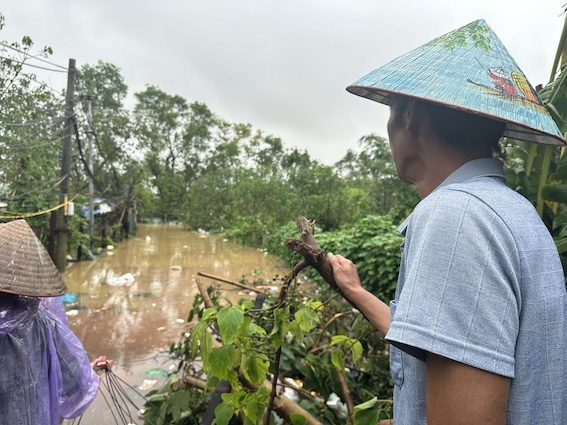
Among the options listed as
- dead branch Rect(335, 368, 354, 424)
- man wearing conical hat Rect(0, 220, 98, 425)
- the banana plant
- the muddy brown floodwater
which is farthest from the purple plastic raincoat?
the banana plant

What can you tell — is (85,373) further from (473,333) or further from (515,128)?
(515,128)

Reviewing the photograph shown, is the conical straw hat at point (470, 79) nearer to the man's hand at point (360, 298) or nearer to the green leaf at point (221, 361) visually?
the man's hand at point (360, 298)

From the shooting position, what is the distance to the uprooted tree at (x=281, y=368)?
1.21 metres

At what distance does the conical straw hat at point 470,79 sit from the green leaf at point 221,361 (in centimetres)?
88

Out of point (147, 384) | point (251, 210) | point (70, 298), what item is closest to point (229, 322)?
point (147, 384)

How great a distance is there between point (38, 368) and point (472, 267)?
73.4 inches

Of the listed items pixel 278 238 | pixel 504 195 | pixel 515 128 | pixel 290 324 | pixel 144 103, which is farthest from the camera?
pixel 144 103

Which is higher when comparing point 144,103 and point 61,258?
point 144,103

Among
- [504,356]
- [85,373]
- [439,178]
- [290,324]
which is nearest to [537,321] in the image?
[504,356]

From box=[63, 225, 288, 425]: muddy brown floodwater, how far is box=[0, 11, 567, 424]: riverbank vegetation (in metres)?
0.58

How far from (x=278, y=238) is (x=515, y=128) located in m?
11.3

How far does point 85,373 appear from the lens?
1972 millimetres

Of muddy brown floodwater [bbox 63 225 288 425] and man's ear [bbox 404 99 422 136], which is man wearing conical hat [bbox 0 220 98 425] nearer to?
muddy brown floodwater [bbox 63 225 288 425]

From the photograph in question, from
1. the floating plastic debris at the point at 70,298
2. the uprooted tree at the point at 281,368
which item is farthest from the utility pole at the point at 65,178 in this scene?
the uprooted tree at the point at 281,368
